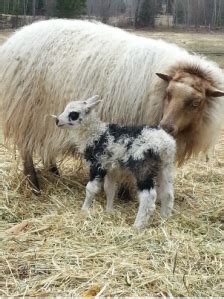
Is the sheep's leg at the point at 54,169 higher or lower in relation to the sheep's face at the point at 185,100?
lower

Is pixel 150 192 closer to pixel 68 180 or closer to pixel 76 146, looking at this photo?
pixel 76 146

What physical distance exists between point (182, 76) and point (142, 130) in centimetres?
64

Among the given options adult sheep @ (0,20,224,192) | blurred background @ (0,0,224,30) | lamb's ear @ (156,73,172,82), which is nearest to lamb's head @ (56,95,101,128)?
adult sheep @ (0,20,224,192)

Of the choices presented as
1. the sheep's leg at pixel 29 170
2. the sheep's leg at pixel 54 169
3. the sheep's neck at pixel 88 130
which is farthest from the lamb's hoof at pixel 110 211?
the sheep's leg at pixel 54 169

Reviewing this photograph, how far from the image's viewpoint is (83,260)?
3.66 meters

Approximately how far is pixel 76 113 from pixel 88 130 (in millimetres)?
176

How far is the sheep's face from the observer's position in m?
4.49

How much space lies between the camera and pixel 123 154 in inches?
172

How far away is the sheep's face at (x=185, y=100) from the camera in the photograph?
177 inches

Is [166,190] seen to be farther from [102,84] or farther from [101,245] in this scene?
[102,84]

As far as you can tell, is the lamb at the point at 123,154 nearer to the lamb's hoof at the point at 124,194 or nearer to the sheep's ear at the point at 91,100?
the sheep's ear at the point at 91,100

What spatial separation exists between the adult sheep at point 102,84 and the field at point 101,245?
1.62 ft

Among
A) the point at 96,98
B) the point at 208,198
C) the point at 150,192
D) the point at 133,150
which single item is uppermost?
the point at 96,98

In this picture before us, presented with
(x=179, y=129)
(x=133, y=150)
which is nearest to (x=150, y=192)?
(x=133, y=150)
